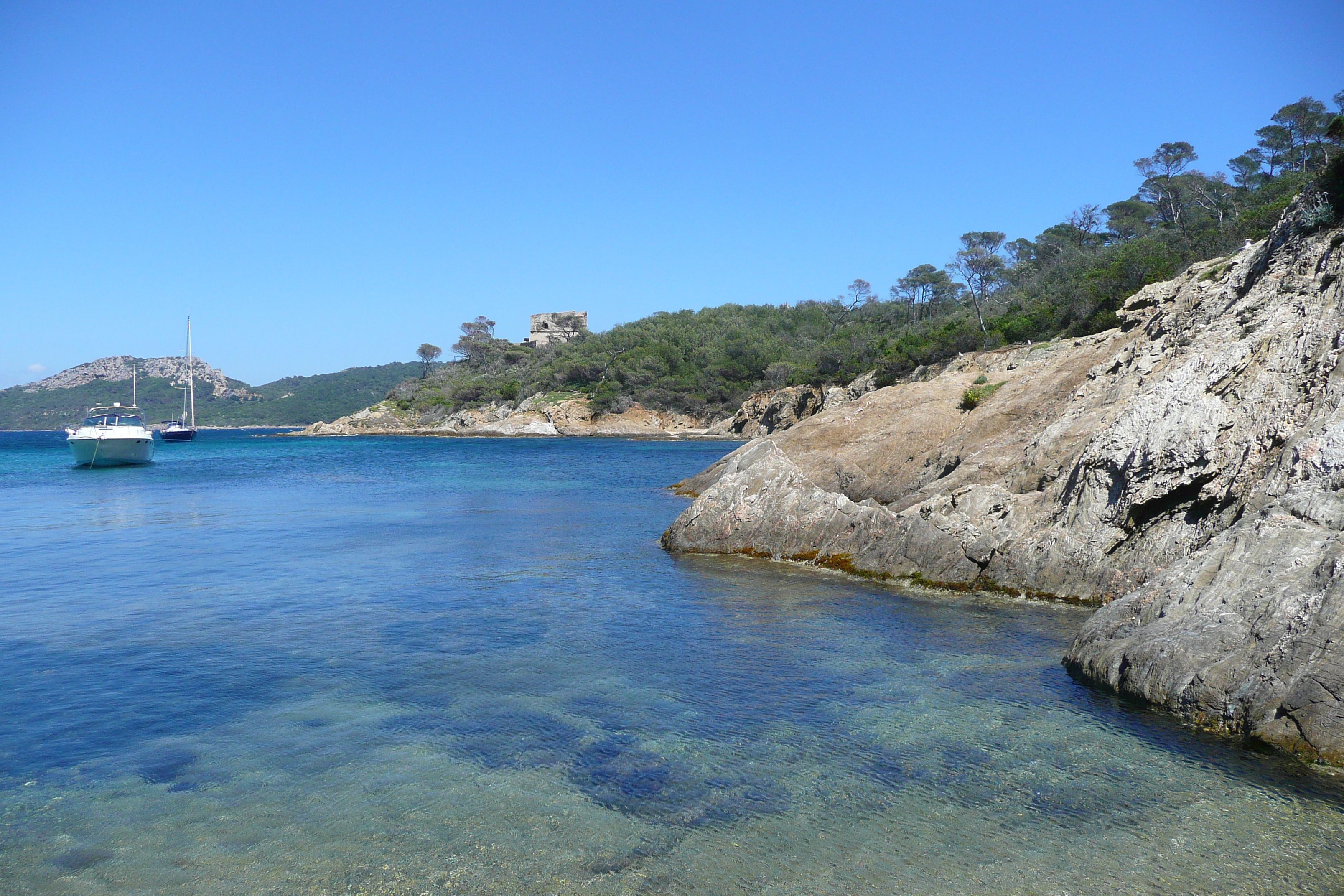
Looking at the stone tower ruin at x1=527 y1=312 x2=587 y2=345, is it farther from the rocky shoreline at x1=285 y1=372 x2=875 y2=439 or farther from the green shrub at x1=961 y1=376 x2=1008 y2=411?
the green shrub at x1=961 y1=376 x2=1008 y2=411

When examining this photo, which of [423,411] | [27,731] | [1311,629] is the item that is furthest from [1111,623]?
[423,411]

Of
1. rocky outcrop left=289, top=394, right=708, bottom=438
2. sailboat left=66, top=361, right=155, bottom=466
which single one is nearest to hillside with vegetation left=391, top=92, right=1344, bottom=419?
rocky outcrop left=289, top=394, right=708, bottom=438

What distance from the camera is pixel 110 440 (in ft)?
168

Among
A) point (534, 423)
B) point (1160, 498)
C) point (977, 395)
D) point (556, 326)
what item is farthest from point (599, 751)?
point (556, 326)

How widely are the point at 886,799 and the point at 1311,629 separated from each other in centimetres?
410

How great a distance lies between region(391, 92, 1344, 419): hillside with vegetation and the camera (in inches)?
2018

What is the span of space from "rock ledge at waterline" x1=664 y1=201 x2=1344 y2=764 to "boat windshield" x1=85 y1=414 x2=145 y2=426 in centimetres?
4736

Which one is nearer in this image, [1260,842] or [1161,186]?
[1260,842]

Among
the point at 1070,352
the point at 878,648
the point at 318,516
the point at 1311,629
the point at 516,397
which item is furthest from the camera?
the point at 516,397

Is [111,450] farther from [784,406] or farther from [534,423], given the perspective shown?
[784,406]

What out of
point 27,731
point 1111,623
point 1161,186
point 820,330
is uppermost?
point 1161,186

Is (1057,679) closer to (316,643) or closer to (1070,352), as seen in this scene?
(316,643)

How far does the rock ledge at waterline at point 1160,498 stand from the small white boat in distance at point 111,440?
44846mm

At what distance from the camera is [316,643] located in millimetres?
11242
